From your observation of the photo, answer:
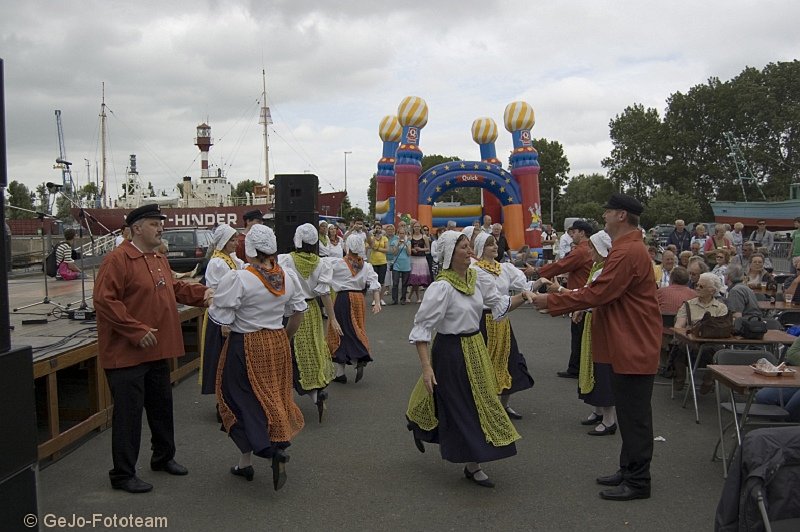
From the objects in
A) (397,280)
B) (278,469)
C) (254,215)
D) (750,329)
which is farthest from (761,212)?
(278,469)

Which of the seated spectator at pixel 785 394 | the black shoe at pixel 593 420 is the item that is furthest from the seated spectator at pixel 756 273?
the black shoe at pixel 593 420

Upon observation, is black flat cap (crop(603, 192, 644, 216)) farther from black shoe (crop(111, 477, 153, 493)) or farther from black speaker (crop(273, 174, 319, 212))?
black speaker (crop(273, 174, 319, 212))

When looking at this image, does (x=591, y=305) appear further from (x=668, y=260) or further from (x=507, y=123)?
(x=507, y=123)

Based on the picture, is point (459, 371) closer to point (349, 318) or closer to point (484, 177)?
point (349, 318)

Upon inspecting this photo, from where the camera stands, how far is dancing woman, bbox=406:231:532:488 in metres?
4.45

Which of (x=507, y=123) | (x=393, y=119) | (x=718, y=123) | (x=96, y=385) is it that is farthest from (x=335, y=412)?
(x=718, y=123)

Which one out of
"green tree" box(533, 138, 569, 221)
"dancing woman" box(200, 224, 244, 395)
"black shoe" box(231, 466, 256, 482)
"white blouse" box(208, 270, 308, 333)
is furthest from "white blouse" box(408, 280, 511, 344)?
"green tree" box(533, 138, 569, 221)

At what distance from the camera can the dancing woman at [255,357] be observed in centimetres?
454

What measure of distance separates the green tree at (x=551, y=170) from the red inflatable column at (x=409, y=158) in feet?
156

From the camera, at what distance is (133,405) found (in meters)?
4.58

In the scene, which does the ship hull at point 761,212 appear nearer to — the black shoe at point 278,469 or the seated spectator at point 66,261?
the seated spectator at point 66,261

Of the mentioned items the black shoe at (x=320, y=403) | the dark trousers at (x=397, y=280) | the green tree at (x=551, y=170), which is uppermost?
the green tree at (x=551, y=170)

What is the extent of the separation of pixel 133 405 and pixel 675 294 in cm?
613

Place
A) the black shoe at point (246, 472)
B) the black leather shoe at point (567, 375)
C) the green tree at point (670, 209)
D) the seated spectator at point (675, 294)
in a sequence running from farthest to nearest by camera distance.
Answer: the green tree at point (670, 209) < the black leather shoe at point (567, 375) < the seated spectator at point (675, 294) < the black shoe at point (246, 472)
